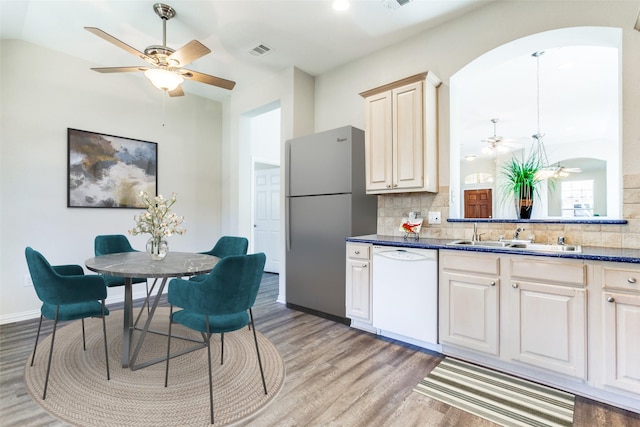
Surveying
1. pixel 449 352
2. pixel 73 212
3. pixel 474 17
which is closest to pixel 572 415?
pixel 449 352

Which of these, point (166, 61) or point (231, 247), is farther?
point (231, 247)

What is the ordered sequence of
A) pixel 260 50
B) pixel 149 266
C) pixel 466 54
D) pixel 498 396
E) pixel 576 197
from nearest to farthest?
1. pixel 498 396
2. pixel 149 266
3. pixel 466 54
4. pixel 260 50
5. pixel 576 197

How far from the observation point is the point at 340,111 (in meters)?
3.91

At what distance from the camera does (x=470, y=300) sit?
232cm

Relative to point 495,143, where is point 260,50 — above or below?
above

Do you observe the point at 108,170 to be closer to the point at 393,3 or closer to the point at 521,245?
the point at 393,3

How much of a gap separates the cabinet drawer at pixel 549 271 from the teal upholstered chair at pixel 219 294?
1716 mm

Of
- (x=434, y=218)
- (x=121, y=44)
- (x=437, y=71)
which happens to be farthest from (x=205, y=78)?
(x=434, y=218)

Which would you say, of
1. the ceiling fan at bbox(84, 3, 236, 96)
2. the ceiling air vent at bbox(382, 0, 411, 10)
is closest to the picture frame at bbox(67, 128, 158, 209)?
the ceiling fan at bbox(84, 3, 236, 96)

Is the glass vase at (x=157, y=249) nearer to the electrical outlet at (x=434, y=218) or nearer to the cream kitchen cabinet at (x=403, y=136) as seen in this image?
the cream kitchen cabinet at (x=403, y=136)

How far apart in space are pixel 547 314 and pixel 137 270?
2.65 metres

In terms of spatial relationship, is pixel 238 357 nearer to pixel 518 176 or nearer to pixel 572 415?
pixel 572 415

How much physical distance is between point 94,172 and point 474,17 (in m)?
4.43

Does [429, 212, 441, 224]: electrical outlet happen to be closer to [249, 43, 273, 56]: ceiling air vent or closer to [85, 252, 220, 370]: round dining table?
[85, 252, 220, 370]: round dining table
